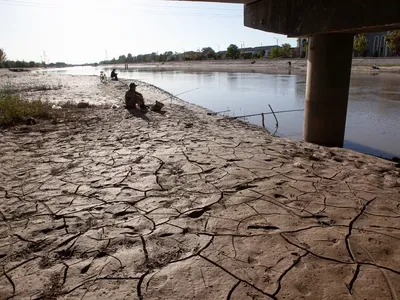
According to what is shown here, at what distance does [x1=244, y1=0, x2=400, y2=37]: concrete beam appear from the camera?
5490 millimetres

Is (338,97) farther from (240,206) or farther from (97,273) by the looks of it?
(97,273)

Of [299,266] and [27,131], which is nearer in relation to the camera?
[299,266]

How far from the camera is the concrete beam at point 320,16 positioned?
5490mm

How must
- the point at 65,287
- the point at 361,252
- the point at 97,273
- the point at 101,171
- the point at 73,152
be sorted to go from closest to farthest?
the point at 65,287, the point at 97,273, the point at 361,252, the point at 101,171, the point at 73,152

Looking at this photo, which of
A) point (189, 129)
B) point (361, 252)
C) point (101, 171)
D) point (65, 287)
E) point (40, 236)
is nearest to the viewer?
point (65, 287)

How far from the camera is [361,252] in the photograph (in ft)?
8.94

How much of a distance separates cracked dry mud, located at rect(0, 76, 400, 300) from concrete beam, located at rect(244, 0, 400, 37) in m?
2.68

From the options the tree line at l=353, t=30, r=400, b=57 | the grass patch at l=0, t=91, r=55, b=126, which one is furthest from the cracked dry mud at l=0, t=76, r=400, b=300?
the tree line at l=353, t=30, r=400, b=57

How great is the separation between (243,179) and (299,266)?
1921 millimetres

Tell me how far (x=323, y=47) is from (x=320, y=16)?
0.86m

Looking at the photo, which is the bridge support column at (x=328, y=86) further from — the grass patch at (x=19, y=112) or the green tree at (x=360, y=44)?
the green tree at (x=360, y=44)

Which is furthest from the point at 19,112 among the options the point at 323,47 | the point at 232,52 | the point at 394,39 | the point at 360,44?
the point at 232,52

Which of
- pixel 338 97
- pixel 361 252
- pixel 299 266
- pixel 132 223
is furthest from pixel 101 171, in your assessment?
pixel 338 97

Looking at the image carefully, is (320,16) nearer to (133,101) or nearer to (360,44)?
(133,101)
